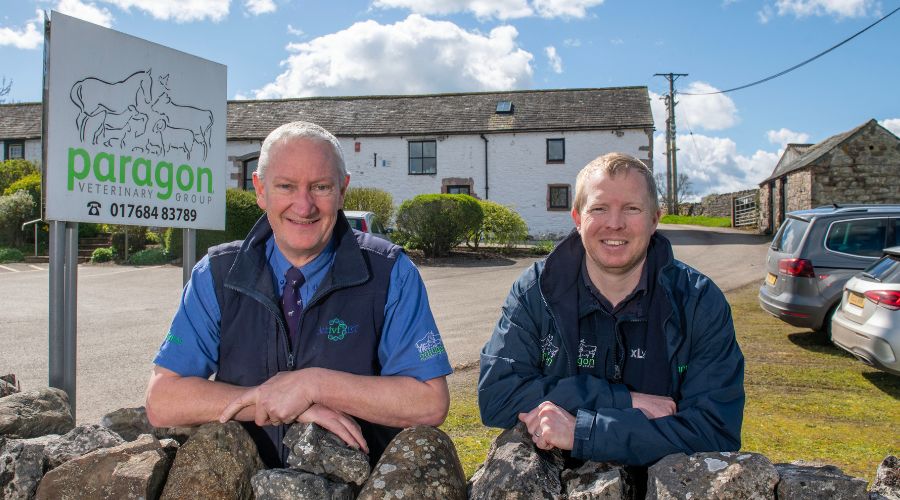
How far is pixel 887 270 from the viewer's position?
21.7 feet

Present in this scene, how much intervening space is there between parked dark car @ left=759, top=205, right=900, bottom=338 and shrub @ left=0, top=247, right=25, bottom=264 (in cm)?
2263

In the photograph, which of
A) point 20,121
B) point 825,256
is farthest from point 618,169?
point 20,121

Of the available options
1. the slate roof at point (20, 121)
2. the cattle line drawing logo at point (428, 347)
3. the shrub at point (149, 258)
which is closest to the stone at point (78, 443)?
the cattle line drawing logo at point (428, 347)

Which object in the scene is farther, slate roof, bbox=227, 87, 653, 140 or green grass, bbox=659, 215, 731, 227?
green grass, bbox=659, 215, 731, 227

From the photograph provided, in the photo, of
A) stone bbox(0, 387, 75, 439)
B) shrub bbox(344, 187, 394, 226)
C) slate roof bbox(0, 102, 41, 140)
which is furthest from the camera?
slate roof bbox(0, 102, 41, 140)

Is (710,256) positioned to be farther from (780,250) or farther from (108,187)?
(108,187)

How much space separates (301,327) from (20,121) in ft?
136

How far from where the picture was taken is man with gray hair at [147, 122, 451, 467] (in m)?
2.35

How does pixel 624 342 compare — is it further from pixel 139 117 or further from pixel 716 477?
pixel 139 117

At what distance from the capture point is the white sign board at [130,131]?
11.9 feet

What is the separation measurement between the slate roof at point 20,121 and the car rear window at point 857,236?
36.5 m

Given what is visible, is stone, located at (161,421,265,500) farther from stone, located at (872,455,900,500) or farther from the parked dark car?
the parked dark car

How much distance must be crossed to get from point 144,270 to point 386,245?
18.7 m

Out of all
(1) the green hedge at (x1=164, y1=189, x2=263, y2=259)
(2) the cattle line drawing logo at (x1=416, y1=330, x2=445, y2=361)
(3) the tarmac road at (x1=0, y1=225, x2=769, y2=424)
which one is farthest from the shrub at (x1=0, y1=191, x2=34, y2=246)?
(2) the cattle line drawing logo at (x1=416, y1=330, x2=445, y2=361)
